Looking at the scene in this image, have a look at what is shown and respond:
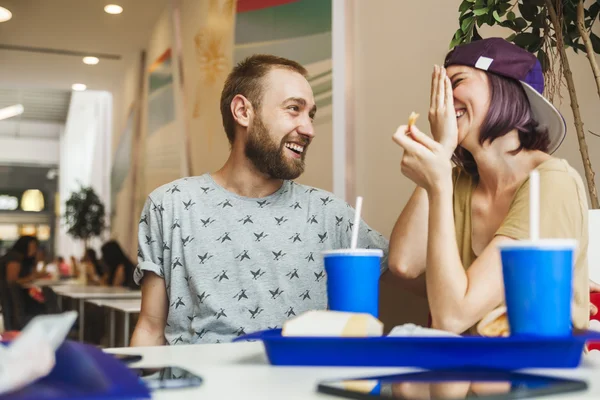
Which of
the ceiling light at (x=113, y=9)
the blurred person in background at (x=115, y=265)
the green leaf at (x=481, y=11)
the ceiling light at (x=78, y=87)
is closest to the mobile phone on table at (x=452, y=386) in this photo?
the green leaf at (x=481, y=11)

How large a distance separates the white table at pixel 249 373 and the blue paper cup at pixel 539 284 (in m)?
0.06

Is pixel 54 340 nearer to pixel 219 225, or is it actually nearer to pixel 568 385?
pixel 568 385

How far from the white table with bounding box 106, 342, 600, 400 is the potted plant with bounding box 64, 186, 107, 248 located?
996 cm

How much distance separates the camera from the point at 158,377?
0.81 metres

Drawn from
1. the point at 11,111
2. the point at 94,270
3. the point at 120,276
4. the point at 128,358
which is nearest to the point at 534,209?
the point at 128,358

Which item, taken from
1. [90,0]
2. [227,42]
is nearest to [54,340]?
[227,42]

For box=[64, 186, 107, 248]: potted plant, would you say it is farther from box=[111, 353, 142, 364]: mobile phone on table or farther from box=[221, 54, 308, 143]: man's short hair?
box=[111, 353, 142, 364]: mobile phone on table

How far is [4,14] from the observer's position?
23.9 feet

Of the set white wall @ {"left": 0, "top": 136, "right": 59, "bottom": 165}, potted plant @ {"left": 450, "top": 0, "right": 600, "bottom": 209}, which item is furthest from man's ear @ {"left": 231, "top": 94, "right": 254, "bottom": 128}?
white wall @ {"left": 0, "top": 136, "right": 59, "bottom": 165}

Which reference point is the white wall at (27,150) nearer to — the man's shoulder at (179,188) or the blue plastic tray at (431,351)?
the man's shoulder at (179,188)

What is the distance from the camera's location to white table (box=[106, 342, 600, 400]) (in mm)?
720

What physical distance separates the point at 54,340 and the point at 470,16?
157 cm

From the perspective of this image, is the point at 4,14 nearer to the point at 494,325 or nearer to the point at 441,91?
the point at 441,91

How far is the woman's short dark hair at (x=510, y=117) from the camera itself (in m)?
1.43
